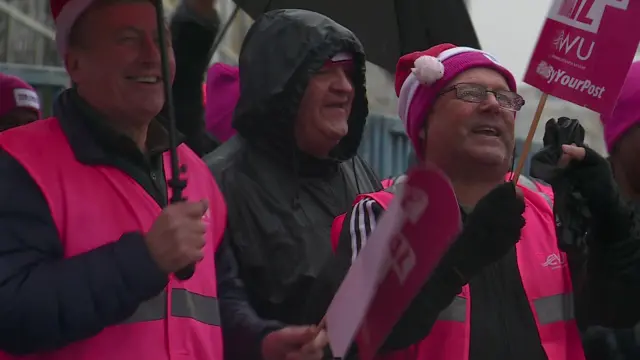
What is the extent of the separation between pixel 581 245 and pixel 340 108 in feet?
3.11

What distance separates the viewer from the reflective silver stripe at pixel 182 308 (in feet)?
6.77

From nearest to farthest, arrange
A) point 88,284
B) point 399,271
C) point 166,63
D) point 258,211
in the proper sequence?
point 399,271
point 88,284
point 166,63
point 258,211

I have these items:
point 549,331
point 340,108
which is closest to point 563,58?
point 549,331

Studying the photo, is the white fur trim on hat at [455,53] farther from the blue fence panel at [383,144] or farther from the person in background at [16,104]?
the blue fence panel at [383,144]

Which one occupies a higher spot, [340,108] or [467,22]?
[467,22]

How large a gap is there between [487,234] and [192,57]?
1.62 metres

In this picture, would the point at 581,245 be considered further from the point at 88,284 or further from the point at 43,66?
the point at 43,66

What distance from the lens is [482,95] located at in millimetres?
2438

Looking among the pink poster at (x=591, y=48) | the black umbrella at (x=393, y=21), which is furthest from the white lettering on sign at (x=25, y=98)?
the pink poster at (x=591, y=48)

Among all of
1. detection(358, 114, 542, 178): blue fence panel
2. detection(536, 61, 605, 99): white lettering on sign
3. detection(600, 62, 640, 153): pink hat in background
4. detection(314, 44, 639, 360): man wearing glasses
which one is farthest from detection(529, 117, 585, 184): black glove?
detection(358, 114, 542, 178): blue fence panel

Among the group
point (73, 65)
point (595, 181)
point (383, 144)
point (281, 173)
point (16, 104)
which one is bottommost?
point (383, 144)

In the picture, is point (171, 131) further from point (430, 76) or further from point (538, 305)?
point (538, 305)

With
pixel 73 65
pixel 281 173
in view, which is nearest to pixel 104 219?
pixel 73 65

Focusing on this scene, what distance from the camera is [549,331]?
2264 mm
